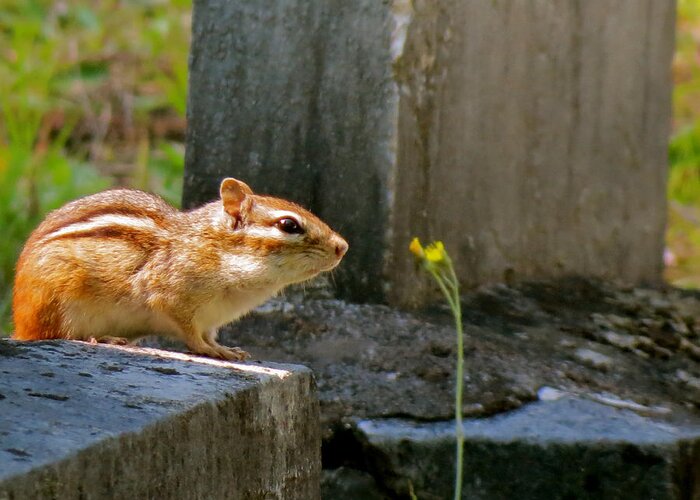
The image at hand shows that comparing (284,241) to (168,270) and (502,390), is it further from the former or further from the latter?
(502,390)

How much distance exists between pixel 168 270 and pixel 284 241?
1.00 feet

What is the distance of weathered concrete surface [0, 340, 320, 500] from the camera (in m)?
2.18

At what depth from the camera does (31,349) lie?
2.85m

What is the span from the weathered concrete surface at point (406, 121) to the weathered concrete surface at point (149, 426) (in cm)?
112

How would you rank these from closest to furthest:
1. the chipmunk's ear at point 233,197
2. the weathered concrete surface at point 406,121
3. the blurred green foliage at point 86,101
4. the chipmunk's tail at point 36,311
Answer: the chipmunk's tail at point 36,311 < the chipmunk's ear at point 233,197 < the weathered concrete surface at point 406,121 < the blurred green foliage at point 86,101

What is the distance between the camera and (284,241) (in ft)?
11.4

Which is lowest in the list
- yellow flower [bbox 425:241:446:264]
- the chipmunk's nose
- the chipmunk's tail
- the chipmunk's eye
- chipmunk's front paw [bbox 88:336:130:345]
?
chipmunk's front paw [bbox 88:336:130:345]

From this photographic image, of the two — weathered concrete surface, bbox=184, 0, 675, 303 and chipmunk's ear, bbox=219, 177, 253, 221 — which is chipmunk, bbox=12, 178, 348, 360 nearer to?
chipmunk's ear, bbox=219, 177, 253, 221

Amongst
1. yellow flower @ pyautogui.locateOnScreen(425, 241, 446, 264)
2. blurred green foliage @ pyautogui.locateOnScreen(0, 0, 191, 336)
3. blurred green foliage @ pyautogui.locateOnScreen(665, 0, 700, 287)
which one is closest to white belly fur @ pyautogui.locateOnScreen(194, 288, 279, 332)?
yellow flower @ pyautogui.locateOnScreen(425, 241, 446, 264)

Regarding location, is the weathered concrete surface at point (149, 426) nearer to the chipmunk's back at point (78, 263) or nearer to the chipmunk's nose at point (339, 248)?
the chipmunk's back at point (78, 263)

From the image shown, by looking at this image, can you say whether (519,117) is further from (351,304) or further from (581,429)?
(581,429)

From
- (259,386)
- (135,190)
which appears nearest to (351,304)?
(135,190)

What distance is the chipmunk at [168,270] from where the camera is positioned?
344 cm

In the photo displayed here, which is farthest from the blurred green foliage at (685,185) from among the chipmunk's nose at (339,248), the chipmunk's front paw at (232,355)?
the chipmunk's front paw at (232,355)
